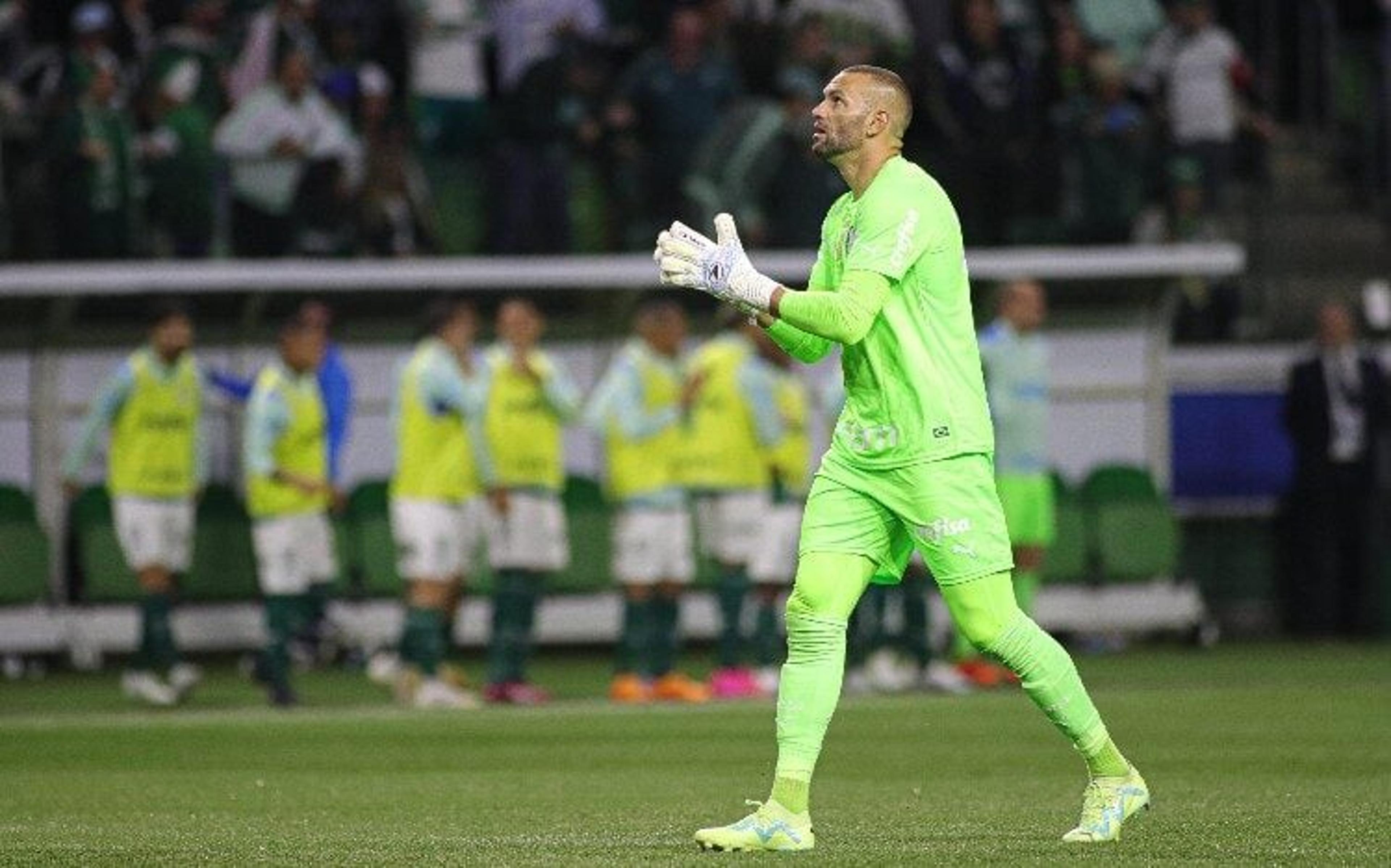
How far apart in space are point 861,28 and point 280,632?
8.43 meters

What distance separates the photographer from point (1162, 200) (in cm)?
2577

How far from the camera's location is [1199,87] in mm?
26172

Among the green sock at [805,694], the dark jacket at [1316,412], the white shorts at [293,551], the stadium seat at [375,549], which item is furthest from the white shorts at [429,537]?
the green sock at [805,694]

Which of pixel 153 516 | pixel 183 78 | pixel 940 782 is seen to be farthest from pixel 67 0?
pixel 940 782

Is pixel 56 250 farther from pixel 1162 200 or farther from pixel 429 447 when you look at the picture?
pixel 1162 200

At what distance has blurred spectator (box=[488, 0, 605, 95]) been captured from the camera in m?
24.6

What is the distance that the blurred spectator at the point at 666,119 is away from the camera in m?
24.1

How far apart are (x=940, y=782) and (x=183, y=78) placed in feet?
40.8

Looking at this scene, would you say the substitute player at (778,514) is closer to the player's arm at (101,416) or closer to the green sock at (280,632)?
the green sock at (280,632)

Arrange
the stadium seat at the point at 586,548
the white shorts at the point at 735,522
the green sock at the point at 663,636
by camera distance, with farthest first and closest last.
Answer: the stadium seat at the point at 586,548
the white shorts at the point at 735,522
the green sock at the point at 663,636

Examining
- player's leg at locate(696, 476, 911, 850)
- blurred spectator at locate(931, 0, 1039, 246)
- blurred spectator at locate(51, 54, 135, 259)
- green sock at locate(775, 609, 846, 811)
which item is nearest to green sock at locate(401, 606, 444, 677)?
blurred spectator at locate(51, 54, 135, 259)

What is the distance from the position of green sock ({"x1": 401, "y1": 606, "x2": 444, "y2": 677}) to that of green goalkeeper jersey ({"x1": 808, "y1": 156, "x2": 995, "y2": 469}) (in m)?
9.47

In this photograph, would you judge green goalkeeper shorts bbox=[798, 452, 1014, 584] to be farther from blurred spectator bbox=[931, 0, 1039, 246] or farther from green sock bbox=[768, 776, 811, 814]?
blurred spectator bbox=[931, 0, 1039, 246]

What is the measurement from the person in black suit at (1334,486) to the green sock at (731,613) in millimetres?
6593
